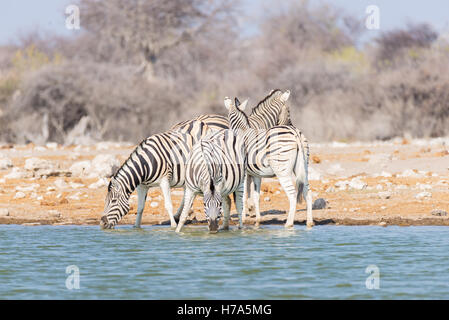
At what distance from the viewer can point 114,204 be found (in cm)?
1245

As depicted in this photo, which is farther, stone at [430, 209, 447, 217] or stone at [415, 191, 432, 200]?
stone at [415, 191, 432, 200]

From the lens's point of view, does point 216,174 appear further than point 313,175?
No

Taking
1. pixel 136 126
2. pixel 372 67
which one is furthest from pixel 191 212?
pixel 372 67

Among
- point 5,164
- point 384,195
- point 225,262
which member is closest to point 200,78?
point 5,164

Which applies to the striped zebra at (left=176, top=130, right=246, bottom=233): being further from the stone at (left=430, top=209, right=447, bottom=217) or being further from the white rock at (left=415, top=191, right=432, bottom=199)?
the white rock at (left=415, top=191, right=432, bottom=199)

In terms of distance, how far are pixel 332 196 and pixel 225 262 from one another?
5736mm

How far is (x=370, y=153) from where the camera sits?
2228 cm

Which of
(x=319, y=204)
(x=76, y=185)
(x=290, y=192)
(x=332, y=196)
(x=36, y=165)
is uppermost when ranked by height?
(x=36, y=165)

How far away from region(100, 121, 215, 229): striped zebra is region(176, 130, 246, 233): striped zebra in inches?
17.7

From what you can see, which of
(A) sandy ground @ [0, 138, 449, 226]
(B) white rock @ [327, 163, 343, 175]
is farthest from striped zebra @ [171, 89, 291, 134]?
(B) white rock @ [327, 163, 343, 175]

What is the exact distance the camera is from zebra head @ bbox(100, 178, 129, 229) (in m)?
12.4

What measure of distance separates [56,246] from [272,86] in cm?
2680

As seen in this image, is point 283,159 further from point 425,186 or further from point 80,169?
point 80,169

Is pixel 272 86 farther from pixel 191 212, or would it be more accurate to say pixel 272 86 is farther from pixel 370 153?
pixel 191 212
